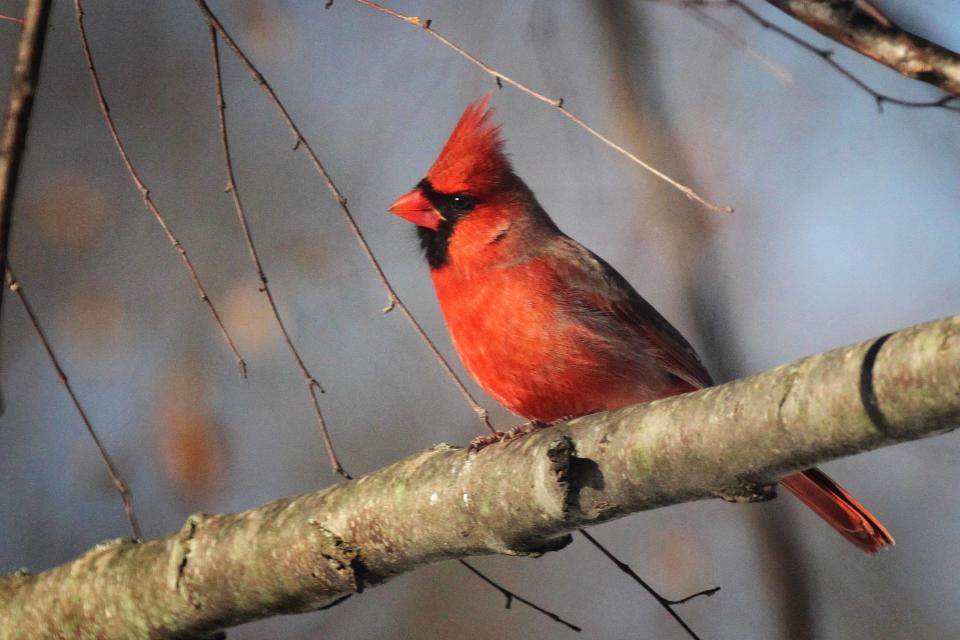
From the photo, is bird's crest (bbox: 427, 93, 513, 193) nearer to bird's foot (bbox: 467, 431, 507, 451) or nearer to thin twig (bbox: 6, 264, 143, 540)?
bird's foot (bbox: 467, 431, 507, 451)

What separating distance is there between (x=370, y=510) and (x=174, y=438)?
292cm

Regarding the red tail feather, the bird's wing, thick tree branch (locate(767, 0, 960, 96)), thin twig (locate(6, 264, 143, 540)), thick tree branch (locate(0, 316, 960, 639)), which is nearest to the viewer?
thick tree branch (locate(0, 316, 960, 639))

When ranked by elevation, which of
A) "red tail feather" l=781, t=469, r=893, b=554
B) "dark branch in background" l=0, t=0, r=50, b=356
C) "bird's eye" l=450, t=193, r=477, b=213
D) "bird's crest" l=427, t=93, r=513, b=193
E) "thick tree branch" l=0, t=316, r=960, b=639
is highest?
"dark branch in background" l=0, t=0, r=50, b=356

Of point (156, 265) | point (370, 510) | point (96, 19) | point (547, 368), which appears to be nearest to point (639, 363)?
point (547, 368)

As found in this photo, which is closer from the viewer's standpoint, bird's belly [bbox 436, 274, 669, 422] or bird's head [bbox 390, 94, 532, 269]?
bird's belly [bbox 436, 274, 669, 422]

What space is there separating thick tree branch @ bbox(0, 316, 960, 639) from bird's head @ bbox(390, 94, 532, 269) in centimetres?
111

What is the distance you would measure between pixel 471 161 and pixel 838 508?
4.13 ft

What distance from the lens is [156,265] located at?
4988mm

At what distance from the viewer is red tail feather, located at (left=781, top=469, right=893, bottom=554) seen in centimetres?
265

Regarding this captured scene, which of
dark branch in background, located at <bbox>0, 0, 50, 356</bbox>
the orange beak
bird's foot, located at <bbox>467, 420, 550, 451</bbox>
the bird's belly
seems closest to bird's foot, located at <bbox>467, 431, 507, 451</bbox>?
bird's foot, located at <bbox>467, 420, 550, 451</bbox>

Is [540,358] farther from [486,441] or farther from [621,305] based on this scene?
[486,441]

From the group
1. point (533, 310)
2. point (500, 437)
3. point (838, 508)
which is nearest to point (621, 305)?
point (533, 310)

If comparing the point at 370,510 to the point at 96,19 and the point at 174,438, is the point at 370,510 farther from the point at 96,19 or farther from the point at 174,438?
the point at 96,19

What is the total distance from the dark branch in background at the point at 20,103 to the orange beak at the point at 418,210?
4.53 ft
